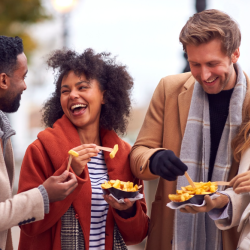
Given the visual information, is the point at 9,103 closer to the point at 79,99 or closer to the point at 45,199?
the point at 79,99

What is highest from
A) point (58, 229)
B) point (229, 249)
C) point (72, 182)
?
point (72, 182)

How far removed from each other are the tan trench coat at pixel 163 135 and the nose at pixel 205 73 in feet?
1.07

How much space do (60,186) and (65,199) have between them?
0.69 feet

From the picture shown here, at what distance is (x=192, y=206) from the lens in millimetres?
2641

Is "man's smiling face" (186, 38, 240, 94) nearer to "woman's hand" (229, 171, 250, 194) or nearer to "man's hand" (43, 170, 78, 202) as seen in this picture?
"woman's hand" (229, 171, 250, 194)

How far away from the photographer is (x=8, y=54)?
9.55 feet

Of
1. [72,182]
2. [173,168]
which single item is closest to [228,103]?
[173,168]

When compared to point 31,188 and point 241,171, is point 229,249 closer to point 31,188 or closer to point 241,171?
point 241,171

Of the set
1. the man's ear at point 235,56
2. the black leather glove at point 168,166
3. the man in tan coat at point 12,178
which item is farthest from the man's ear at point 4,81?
the man's ear at point 235,56

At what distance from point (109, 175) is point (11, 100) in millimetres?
861

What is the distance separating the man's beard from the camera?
2943 mm

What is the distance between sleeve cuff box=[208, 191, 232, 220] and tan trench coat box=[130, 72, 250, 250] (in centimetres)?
44

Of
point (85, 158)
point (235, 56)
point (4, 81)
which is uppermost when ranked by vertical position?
point (235, 56)

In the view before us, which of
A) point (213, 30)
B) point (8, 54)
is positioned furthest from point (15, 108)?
point (213, 30)
